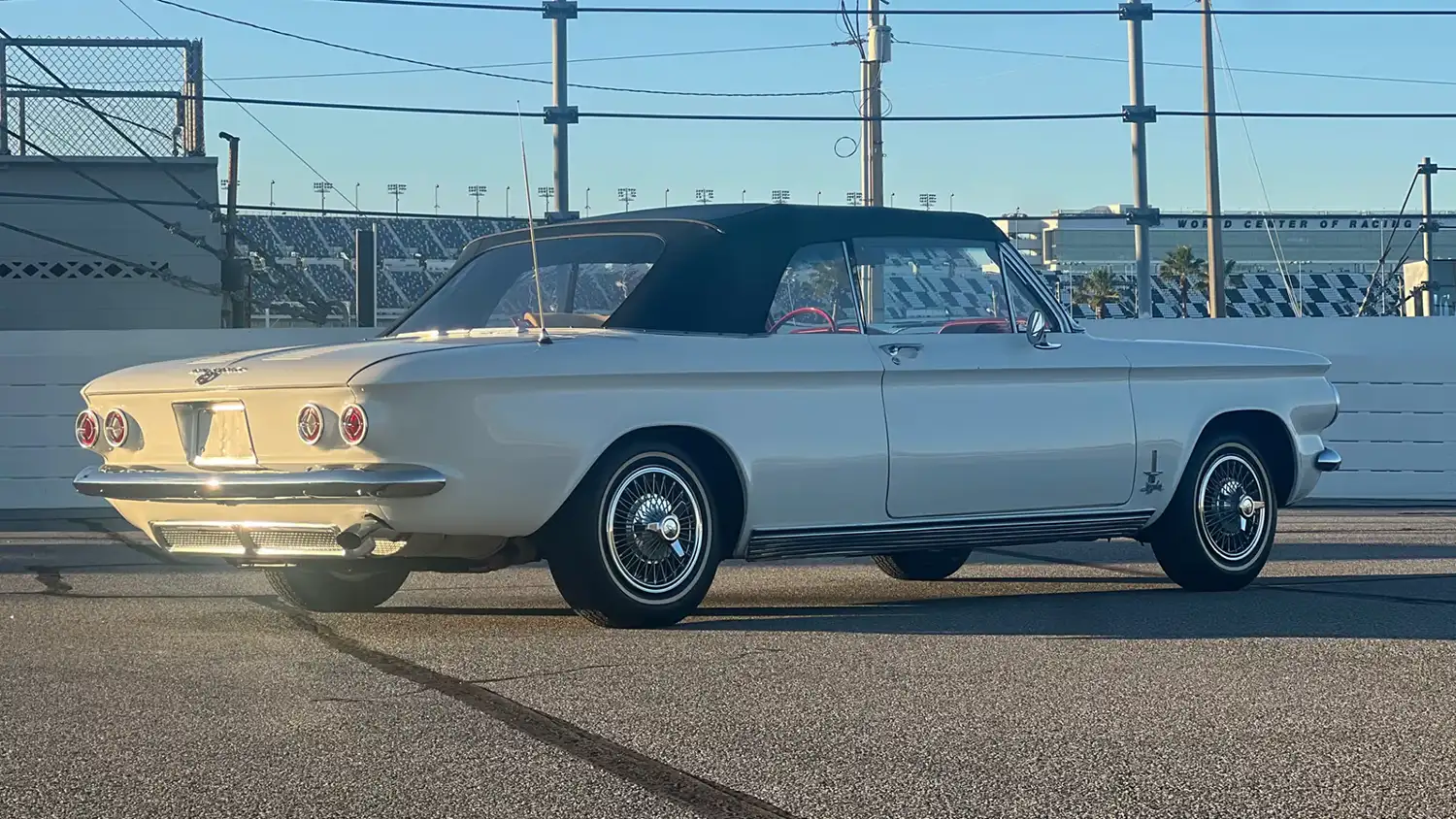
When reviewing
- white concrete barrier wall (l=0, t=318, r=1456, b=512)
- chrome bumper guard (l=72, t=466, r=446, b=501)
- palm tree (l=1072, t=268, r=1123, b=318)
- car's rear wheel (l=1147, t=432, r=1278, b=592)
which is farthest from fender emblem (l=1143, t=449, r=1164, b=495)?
palm tree (l=1072, t=268, r=1123, b=318)

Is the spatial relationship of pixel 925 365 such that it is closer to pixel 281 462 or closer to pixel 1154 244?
pixel 281 462

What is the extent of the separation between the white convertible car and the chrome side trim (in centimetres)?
1

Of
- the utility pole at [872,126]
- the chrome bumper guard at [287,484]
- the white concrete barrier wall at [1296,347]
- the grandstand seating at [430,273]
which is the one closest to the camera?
the chrome bumper guard at [287,484]

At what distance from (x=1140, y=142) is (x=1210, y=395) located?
12.1 meters

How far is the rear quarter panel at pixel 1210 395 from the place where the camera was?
317 inches

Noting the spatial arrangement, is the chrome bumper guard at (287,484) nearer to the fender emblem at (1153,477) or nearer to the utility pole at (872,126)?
the fender emblem at (1153,477)

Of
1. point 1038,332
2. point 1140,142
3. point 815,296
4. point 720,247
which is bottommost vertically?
point 1038,332

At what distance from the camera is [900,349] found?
7.34 m

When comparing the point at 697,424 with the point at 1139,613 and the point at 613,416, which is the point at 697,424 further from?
the point at 1139,613

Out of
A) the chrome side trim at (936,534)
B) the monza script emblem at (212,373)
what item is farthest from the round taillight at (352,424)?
the chrome side trim at (936,534)

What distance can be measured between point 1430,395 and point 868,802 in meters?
12.3

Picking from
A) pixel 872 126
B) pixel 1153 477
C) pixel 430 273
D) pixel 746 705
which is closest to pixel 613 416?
pixel 746 705

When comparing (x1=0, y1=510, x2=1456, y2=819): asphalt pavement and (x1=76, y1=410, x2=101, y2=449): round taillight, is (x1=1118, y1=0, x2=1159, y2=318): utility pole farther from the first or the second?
(x1=76, y1=410, x2=101, y2=449): round taillight

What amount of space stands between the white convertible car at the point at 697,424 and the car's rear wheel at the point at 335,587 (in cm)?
2
